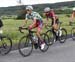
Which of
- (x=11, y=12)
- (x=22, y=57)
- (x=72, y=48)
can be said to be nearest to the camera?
(x=22, y=57)

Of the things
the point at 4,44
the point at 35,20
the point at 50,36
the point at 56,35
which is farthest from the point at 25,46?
the point at 56,35

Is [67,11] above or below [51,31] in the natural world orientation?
below

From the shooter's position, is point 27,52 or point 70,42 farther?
point 70,42

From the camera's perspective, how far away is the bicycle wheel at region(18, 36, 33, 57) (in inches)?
575

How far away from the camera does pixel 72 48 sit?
1688 cm

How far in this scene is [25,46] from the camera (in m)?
14.7

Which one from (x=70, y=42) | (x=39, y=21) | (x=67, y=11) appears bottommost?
(x=67, y=11)

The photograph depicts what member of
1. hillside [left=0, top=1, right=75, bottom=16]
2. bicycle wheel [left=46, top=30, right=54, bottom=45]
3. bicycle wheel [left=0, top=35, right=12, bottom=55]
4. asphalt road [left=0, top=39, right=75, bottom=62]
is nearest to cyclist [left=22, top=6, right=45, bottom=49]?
asphalt road [left=0, top=39, right=75, bottom=62]

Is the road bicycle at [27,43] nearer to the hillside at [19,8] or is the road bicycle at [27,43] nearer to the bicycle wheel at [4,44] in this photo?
the bicycle wheel at [4,44]

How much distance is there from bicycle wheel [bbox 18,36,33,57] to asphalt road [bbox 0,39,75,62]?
0.17m

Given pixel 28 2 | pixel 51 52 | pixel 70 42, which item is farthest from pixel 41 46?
pixel 28 2

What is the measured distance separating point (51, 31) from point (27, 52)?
3293mm

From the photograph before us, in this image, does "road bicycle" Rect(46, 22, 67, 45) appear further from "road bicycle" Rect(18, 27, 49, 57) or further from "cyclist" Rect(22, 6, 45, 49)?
"road bicycle" Rect(18, 27, 49, 57)

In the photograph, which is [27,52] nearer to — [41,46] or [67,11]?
[41,46]
